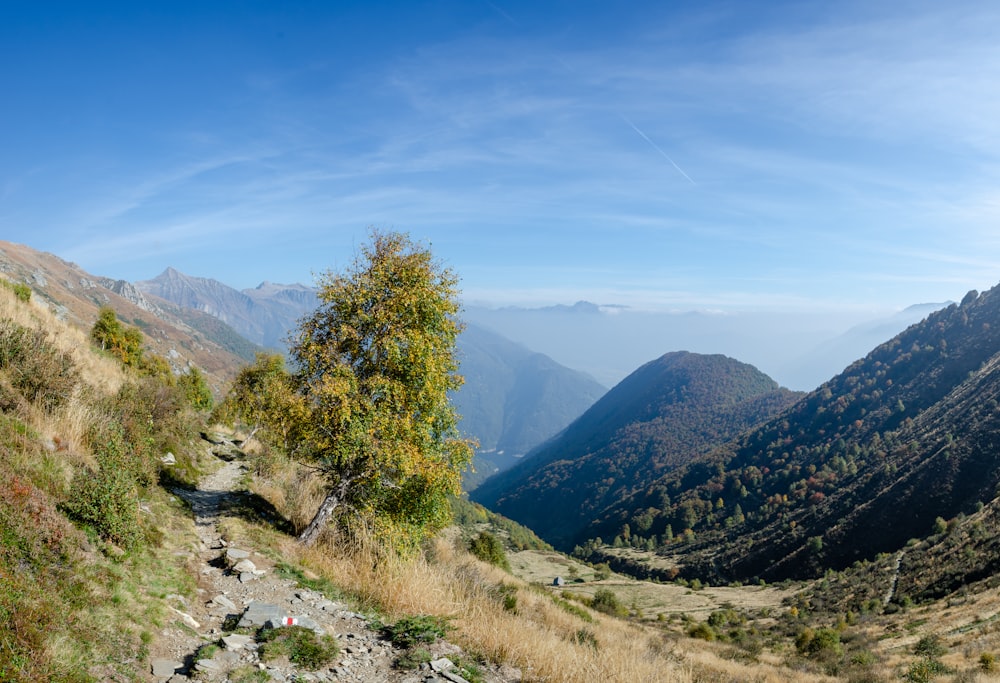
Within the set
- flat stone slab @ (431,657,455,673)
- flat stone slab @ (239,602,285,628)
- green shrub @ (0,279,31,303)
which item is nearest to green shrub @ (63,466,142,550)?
flat stone slab @ (239,602,285,628)

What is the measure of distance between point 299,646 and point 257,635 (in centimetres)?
67

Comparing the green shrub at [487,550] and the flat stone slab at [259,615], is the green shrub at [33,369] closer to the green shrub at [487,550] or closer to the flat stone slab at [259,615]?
the flat stone slab at [259,615]

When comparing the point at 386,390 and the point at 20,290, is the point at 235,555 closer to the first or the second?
the point at 386,390

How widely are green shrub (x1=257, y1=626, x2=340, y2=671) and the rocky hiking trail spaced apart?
7 cm

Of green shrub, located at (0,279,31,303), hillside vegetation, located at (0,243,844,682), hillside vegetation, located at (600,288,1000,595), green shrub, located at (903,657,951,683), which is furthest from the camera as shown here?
hillside vegetation, located at (600,288,1000,595)

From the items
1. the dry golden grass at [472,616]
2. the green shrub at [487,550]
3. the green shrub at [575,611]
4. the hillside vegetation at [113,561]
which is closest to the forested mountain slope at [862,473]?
the green shrub at [487,550]

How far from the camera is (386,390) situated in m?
11.6

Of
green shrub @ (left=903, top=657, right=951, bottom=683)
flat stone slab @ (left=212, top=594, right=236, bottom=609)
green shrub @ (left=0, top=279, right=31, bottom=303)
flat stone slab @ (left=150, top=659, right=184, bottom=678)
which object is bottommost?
green shrub @ (left=903, top=657, right=951, bottom=683)

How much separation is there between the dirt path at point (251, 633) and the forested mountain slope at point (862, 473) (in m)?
70.4

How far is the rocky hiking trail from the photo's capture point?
18.2ft

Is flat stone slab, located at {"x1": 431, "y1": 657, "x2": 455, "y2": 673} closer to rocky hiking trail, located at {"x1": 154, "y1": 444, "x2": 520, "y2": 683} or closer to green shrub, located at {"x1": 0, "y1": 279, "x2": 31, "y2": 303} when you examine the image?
rocky hiking trail, located at {"x1": 154, "y1": 444, "x2": 520, "y2": 683}

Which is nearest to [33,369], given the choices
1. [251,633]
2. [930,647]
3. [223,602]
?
[223,602]

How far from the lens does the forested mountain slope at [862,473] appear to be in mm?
96938

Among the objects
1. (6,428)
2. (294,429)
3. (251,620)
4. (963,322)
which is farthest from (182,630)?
(963,322)
